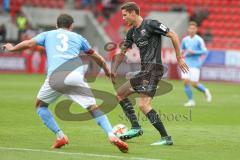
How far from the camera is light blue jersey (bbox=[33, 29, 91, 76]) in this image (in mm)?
10875

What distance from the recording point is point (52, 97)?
1096 centimetres

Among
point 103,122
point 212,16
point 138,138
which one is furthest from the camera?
point 212,16

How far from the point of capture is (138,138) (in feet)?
42.0

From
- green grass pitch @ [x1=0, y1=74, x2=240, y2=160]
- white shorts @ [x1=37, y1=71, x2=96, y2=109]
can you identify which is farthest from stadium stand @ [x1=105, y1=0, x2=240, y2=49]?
white shorts @ [x1=37, y1=71, x2=96, y2=109]

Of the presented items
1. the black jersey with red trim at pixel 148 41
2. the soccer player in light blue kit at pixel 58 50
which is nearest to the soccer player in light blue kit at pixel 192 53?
the black jersey with red trim at pixel 148 41

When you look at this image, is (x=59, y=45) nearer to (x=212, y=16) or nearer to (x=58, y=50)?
(x=58, y=50)

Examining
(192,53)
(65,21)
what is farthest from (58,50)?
(192,53)

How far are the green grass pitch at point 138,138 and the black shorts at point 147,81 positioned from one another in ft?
3.09

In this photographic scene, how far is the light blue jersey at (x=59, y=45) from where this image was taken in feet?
35.7

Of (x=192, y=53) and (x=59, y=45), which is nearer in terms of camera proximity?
(x=59, y=45)

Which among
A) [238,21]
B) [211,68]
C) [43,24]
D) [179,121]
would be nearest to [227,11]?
[238,21]

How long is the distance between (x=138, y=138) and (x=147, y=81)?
1404 millimetres

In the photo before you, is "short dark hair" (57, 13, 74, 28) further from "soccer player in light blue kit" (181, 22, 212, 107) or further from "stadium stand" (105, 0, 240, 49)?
"stadium stand" (105, 0, 240, 49)

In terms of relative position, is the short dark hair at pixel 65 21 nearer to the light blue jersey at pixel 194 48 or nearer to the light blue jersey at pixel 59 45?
the light blue jersey at pixel 59 45
